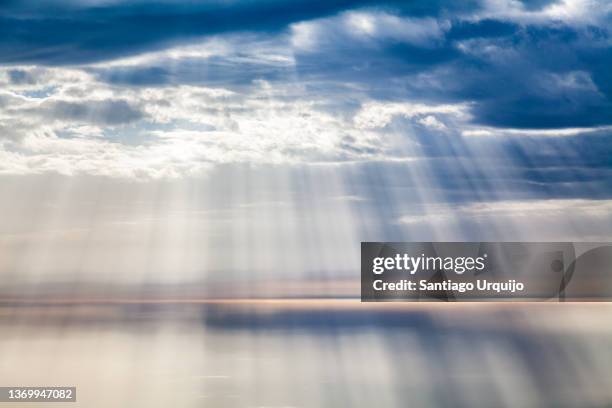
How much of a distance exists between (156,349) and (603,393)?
913 inches

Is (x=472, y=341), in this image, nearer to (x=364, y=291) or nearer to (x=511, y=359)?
(x=511, y=359)

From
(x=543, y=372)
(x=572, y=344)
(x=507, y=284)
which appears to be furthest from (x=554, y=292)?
(x=572, y=344)

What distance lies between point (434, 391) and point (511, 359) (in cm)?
993

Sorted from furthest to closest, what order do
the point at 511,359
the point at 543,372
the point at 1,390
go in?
the point at 511,359 < the point at 543,372 < the point at 1,390

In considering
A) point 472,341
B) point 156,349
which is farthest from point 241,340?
point 472,341

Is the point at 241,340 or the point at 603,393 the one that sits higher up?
the point at 241,340

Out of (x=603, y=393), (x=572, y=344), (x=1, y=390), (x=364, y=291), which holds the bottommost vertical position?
(x=1, y=390)

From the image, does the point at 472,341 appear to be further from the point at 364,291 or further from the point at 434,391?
the point at 364,291

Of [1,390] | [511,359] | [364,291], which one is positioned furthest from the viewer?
[511,359]

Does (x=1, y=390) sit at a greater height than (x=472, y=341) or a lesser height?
lesser

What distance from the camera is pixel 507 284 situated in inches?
940

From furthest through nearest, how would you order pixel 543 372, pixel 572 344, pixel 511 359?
pixel 572 344, pixel 511 359, pixel 543 372

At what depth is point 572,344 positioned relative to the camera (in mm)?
40156

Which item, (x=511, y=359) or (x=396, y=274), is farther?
(x=511, y=359)
